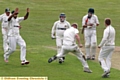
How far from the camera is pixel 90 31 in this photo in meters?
23.8

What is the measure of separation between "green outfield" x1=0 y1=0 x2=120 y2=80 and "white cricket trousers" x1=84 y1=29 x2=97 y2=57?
77 centimetres

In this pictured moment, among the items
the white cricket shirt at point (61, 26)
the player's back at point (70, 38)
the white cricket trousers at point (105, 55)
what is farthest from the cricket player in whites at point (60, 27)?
the white cricket trousers at point (105, 55)

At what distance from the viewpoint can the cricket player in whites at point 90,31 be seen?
23625mm

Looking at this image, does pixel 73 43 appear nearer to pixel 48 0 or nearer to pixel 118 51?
pixel 118 51

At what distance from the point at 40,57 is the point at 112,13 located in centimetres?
2013

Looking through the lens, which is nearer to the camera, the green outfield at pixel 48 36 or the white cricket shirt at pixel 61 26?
the green outfield at pixel 48 36

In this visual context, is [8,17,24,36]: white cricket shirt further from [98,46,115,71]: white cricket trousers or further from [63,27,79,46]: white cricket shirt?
[98,46,115,71]: white cricket trousers

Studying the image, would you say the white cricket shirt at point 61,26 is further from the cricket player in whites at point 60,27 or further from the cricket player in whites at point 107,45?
the cricket player in whites at point 107,45

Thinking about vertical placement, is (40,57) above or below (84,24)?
below

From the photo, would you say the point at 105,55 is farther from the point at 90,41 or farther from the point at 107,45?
the point at 90,41

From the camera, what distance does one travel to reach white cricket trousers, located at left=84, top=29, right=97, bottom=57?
2384cm

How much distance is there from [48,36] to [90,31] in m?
10.0

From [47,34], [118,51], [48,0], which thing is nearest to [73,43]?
[118,51]

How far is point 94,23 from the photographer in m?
23.7
